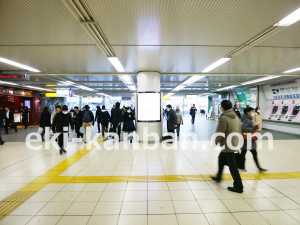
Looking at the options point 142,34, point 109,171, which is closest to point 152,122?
point 109,171

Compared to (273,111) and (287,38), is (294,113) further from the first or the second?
(287,38)

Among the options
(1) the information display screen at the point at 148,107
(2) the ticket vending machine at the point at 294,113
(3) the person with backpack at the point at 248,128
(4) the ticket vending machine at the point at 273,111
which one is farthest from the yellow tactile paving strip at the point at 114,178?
(4) the ticket vending machine at the point at 273,111

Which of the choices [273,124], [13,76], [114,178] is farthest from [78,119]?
[273,124]

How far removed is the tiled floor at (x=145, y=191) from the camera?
230cm

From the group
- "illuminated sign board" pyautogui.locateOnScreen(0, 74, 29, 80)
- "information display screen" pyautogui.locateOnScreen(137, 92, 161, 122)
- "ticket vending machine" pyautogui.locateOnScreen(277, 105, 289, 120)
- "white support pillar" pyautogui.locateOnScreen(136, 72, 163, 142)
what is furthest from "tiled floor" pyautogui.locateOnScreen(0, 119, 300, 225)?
"ticket vending machine" pyautogui.locateOnScreen(277, 105, 289, 120)

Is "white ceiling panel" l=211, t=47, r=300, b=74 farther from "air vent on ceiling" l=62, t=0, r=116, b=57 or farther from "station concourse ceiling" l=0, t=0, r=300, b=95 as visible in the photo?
"air vent on ceiling" l=62, t=0, r=116, b=57

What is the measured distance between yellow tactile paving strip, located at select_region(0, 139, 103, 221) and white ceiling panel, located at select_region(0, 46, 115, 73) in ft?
10.2

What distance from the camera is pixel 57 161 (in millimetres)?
4660

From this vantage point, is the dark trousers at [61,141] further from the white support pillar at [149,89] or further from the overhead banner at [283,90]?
the overhead banner at [283,90]

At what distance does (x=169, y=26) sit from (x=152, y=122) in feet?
13.4

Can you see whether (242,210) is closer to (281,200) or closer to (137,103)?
→ (281,200)

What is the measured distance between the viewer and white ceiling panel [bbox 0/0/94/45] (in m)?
2.85

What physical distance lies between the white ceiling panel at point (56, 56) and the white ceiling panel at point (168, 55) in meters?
0.83

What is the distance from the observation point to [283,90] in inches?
410
